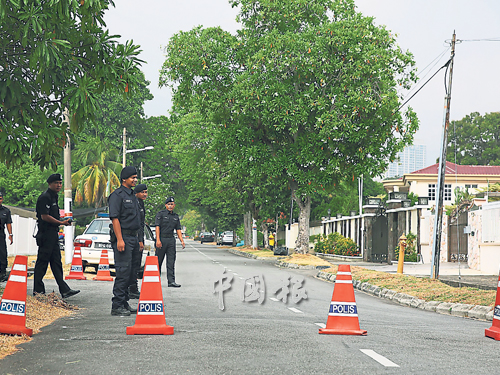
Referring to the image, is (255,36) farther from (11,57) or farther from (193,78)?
(11,57)

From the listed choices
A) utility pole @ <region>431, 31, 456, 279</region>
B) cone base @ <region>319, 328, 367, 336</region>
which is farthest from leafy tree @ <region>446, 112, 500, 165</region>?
cone base @ <region>319, 328, 367, 336</region>

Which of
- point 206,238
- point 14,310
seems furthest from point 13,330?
point 206,238

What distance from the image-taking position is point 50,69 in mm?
9188

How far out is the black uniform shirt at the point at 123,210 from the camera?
973cm

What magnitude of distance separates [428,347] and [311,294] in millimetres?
7517

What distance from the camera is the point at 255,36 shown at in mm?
31812

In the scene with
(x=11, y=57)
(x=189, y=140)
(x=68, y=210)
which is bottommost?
(x=68, y=210)

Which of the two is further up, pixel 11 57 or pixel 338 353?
pixel 11 57

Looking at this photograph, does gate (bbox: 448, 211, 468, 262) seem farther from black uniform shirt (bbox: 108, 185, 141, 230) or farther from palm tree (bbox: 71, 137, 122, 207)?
palm tree (bbox: 71, 137, 122, 207)

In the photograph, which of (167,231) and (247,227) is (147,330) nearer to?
(167,231)

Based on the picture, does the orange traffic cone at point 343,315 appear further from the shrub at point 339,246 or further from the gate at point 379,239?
the shrub at point 339,246

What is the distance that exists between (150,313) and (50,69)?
355 cm

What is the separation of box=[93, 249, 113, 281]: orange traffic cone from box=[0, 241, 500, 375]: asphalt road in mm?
5818

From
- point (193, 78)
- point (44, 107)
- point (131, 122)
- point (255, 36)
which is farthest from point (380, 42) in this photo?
point (131, 122)
